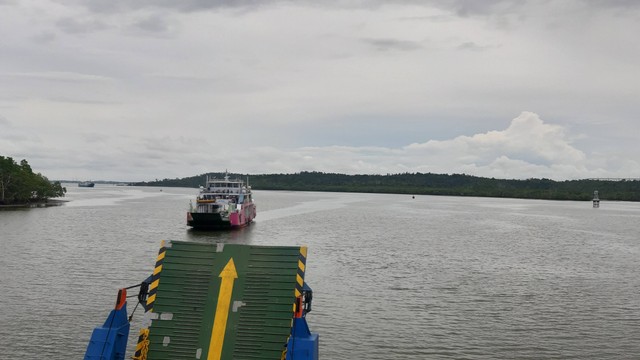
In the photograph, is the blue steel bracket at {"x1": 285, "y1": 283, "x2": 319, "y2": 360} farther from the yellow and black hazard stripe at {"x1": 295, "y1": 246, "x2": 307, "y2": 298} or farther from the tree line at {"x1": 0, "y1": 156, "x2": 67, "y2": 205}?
the tree line at {"x1": 0, "y1": 156, "x2": 67, "y2": 205}

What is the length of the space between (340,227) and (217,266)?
215 feet

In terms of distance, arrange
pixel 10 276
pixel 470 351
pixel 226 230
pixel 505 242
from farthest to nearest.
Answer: pixel 226 230 → pixel 505 242 → pixel 10 276 → pixel 470 351

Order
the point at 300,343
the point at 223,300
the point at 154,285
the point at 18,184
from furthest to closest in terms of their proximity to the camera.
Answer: the point at 18,184
the point at 154,285
the point at 223,300
the point at 300,343

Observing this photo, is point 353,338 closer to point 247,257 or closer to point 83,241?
point 247,257

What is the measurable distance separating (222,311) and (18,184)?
115 meters

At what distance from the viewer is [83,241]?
52531mm

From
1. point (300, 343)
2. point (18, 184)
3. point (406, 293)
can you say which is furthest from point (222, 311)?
point (18, 184)

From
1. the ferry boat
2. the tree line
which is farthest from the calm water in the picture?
the tree line

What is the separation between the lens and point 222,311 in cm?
1188

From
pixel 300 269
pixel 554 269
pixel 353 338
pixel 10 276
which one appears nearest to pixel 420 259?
pixel 554 269

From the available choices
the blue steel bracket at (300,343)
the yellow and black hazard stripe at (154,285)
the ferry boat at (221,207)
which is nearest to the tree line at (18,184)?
the ferry boat at (221,207)

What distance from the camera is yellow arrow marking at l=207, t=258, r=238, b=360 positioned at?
11453 mm

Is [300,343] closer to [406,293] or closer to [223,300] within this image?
[223,300]

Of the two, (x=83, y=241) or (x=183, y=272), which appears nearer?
(x=183, y=272)
